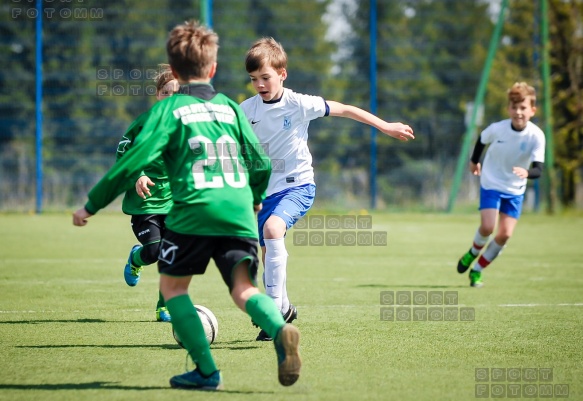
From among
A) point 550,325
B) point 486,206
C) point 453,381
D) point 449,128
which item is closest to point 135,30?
point 449,128

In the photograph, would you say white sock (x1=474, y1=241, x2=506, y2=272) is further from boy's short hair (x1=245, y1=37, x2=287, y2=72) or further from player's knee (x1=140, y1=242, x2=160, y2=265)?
boy's short hair (x1=245, y1=37, x2=287, y2=72)

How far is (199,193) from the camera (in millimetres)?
4391

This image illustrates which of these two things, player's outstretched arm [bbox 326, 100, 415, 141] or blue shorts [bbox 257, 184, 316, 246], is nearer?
player's outstretched arm [bbox 326, 100, 415, 141]

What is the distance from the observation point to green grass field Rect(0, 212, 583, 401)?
15.3 ft

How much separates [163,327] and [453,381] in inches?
101

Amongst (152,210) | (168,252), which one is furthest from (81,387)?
(152,210)

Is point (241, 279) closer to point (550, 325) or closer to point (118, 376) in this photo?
point (118, 376)

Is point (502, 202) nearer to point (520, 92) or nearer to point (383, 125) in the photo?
point (520, 92)

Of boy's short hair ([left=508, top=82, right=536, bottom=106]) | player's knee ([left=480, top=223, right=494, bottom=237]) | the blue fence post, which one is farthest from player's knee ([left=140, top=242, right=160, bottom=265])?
the blue fence post

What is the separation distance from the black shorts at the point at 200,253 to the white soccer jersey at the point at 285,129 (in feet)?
6.83

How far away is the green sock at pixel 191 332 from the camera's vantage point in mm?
4488

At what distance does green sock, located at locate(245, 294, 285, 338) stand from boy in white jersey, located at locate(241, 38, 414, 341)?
1624mm

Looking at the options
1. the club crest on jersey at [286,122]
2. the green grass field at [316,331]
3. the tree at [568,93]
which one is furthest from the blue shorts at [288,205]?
the tree at [568,93]

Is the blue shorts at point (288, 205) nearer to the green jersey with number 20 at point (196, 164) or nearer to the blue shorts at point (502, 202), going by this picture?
the green jersey with number 20 at point (196, 164)
